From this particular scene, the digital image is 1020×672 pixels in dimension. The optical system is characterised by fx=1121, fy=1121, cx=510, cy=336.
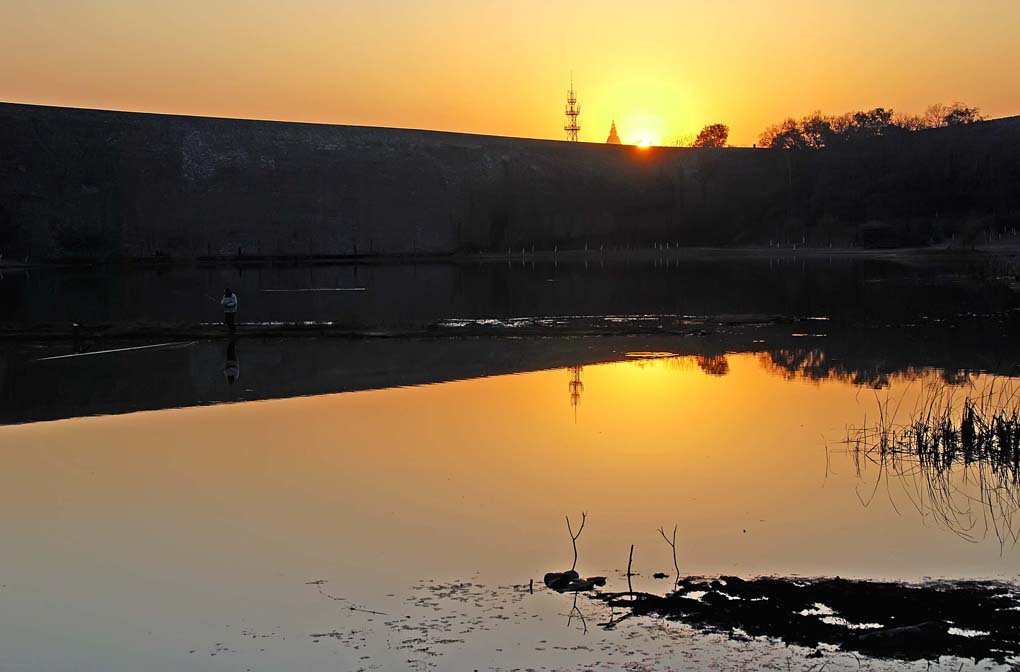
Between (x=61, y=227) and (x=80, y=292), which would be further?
(x=61, y=227)

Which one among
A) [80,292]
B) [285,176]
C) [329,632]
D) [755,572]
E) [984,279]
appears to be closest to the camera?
[329,632]

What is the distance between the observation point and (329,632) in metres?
7.12

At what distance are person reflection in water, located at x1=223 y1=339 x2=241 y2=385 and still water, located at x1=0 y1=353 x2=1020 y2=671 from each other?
3758mm

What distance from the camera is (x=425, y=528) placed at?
958 centimetres

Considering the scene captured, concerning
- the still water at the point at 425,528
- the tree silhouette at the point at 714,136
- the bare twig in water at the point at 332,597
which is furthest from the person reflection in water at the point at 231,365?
the tree silhouette at the point at 714,136

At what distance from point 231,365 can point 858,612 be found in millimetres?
16350

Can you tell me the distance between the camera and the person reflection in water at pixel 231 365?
1981cm

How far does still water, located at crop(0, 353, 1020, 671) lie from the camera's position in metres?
6.96

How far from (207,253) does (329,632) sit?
82.9 metres

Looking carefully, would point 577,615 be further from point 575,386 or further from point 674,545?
point 575,386

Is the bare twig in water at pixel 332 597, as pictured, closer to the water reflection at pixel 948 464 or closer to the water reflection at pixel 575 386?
the water reflection at pixel 948 464

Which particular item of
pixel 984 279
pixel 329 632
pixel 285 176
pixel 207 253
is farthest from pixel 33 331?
pixel 285 176

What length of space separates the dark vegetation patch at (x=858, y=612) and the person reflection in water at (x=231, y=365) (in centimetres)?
1319

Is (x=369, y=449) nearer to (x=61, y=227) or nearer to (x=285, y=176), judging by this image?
(x=61, y=227)
